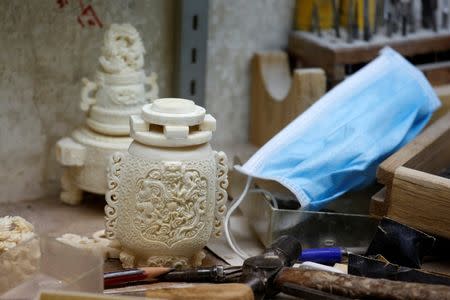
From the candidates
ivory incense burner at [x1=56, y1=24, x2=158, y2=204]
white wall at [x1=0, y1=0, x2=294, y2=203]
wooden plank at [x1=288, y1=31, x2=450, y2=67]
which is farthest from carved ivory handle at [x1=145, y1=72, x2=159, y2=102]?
wooden plank at [x1=288, y1=31, x2=450, y2=67]

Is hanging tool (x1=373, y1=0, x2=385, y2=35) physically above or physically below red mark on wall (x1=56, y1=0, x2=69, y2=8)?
below

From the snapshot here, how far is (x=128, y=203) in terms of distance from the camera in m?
1.29

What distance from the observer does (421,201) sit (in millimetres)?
1318

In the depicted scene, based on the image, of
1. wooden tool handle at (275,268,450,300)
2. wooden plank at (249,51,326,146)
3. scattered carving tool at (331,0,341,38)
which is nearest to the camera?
wooden tool handle at (275,268,450,300)

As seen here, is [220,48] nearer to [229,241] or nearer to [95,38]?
[95,38]

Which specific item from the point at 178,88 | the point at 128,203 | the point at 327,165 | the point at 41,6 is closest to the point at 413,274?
the point at 327,165

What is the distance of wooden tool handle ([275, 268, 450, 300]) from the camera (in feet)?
3.74

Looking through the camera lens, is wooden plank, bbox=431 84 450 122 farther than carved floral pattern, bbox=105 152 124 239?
Yes

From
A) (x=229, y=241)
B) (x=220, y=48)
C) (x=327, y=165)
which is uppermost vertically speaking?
(x=220, y=48)

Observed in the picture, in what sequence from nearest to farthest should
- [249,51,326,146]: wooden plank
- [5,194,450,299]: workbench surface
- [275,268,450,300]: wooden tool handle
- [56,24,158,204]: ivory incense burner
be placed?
[275,268,450,300]: wooden tool handle → [5,194,450,299]: workbench surface → [56,24,158,204]: ivory incense burner → [249,51,326,146]: wooden plank

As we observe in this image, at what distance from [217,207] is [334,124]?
28 centimetres

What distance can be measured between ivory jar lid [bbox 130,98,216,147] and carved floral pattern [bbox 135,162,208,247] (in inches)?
1.4

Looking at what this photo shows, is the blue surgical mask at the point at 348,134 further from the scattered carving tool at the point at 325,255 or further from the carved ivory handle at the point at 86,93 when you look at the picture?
the carved ivory handle at the point at 86,93

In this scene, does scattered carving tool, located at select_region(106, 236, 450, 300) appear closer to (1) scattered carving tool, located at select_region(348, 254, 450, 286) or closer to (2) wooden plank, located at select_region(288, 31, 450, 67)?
(1) scattered carving tool, located at select_region(348, 254, 450, 286)
